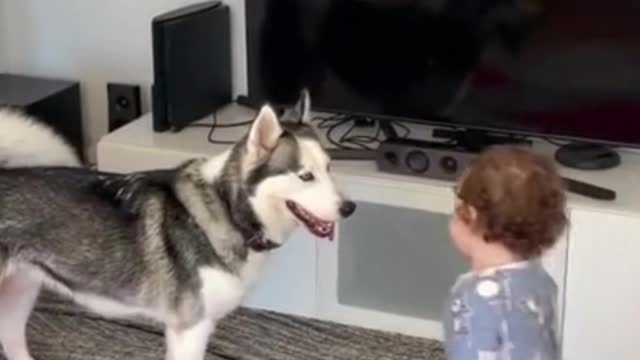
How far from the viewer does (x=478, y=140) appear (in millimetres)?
3049

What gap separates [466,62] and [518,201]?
3.82ft

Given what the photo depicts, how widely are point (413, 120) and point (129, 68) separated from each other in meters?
1.06

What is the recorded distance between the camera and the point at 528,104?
9.78ft

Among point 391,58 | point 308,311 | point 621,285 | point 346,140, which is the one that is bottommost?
point 308,311

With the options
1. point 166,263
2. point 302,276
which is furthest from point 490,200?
point 302,276

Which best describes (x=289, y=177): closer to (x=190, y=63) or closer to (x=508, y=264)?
(x=508, y=264)

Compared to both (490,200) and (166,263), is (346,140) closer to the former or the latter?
(166,263)

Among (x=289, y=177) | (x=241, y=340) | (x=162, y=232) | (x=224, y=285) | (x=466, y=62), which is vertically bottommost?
(x=241, y=340)

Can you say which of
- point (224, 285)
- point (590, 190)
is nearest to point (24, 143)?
point (224, 285)

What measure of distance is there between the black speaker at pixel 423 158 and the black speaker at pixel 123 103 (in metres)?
0.99

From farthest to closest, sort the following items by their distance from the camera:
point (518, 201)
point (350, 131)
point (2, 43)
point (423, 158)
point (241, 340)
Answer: point (2, 43)
point (350, 131)
point (241, 340)
point (423, 158)
point (518, 201)

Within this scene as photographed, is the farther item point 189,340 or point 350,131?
point 350,131

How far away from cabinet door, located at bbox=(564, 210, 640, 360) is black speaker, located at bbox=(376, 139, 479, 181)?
33cm

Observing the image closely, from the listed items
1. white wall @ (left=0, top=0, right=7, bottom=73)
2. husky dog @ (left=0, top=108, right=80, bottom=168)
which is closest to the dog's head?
husky dog @ (left=0, top=108, right=80, bottom=168)
